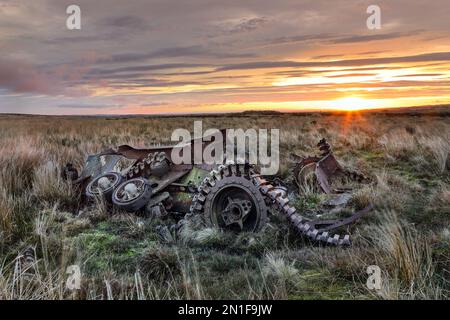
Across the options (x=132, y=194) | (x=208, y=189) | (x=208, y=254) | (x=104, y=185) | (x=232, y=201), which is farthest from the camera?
(x=104, y=185)

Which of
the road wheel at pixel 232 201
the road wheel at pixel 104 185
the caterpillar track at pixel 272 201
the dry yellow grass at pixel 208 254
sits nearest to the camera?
the dry yellow grass at pixel 208 254

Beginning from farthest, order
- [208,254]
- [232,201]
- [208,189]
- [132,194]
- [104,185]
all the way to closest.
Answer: [104,185] → [132,194] → [208,189] → [232,201] → [208,254]

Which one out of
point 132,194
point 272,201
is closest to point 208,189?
point 272,201

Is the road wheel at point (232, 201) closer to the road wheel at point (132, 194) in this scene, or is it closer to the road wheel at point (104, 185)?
the road wheel at point (132, 194)

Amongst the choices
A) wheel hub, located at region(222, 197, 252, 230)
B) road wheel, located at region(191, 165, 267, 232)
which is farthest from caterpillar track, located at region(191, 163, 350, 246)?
wheel hub, located at region(222, 197, 252, 230)

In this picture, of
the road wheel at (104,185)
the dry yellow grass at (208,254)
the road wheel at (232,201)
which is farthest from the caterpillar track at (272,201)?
the road wheel at (104,185)

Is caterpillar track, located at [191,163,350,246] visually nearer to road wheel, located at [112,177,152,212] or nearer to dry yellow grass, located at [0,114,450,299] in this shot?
dry yellow grass, located at [0,114,450,299]

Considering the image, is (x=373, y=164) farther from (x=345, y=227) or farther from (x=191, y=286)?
(x=191, y=286)

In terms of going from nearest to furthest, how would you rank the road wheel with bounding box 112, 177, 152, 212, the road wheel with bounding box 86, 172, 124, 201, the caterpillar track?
the caterpillar track, the road wheel with bounding box 112, 177, 152, 212, the road wheel with bounding box 86, 172, 124, 201

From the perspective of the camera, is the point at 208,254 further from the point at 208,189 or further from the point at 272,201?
the point at 272,201

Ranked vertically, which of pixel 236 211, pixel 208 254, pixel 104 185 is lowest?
pixel 208 254

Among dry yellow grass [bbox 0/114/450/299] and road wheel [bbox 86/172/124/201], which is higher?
road wheel [bbox 86/172/124/201]

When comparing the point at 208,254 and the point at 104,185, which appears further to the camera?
the point at 104,185

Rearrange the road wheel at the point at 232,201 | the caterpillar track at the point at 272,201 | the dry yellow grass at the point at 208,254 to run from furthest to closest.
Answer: the road wheel at the point at 232,201
the caterpillar track at the point at 272,201
the dry yellow grass at the point at 208,254
